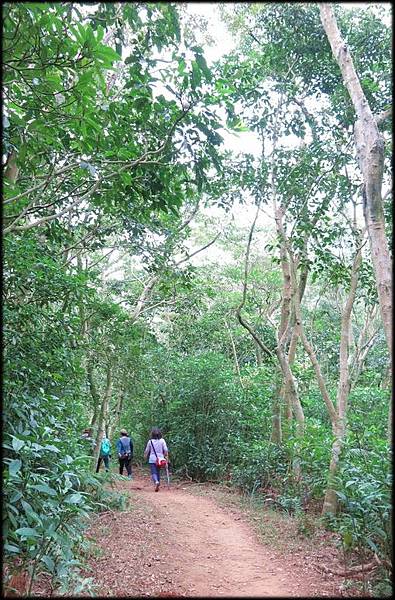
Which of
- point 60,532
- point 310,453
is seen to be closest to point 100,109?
point 60,532

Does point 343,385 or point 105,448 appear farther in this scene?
point 105,448

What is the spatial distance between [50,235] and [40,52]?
2331 mm

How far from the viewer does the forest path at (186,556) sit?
364 centimetres

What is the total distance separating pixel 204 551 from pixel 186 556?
1.03 ft

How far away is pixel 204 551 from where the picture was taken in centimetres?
553

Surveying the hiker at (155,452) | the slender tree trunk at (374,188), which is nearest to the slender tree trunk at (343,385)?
the slender tree trunk at (374,188)

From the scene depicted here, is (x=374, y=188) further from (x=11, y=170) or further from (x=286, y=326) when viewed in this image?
(x=286, y=326)

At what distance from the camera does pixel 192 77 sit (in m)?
2.69

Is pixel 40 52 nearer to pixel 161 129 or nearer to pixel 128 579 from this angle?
pixel 161 129

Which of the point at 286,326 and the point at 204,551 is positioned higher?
the point at 286,326

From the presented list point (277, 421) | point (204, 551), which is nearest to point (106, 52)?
point (204, 551)

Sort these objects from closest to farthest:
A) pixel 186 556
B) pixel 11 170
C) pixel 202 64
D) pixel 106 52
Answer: pixel 106 52 → pixel 202 64 → pixel 11 170 → pixel 186 556

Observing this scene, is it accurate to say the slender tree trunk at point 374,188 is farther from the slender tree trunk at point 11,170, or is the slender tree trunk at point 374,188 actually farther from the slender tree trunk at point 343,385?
the slender tree trunk at point 343,385

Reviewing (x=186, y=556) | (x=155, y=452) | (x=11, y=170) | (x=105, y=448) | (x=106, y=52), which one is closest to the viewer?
(x=106, y=52)
